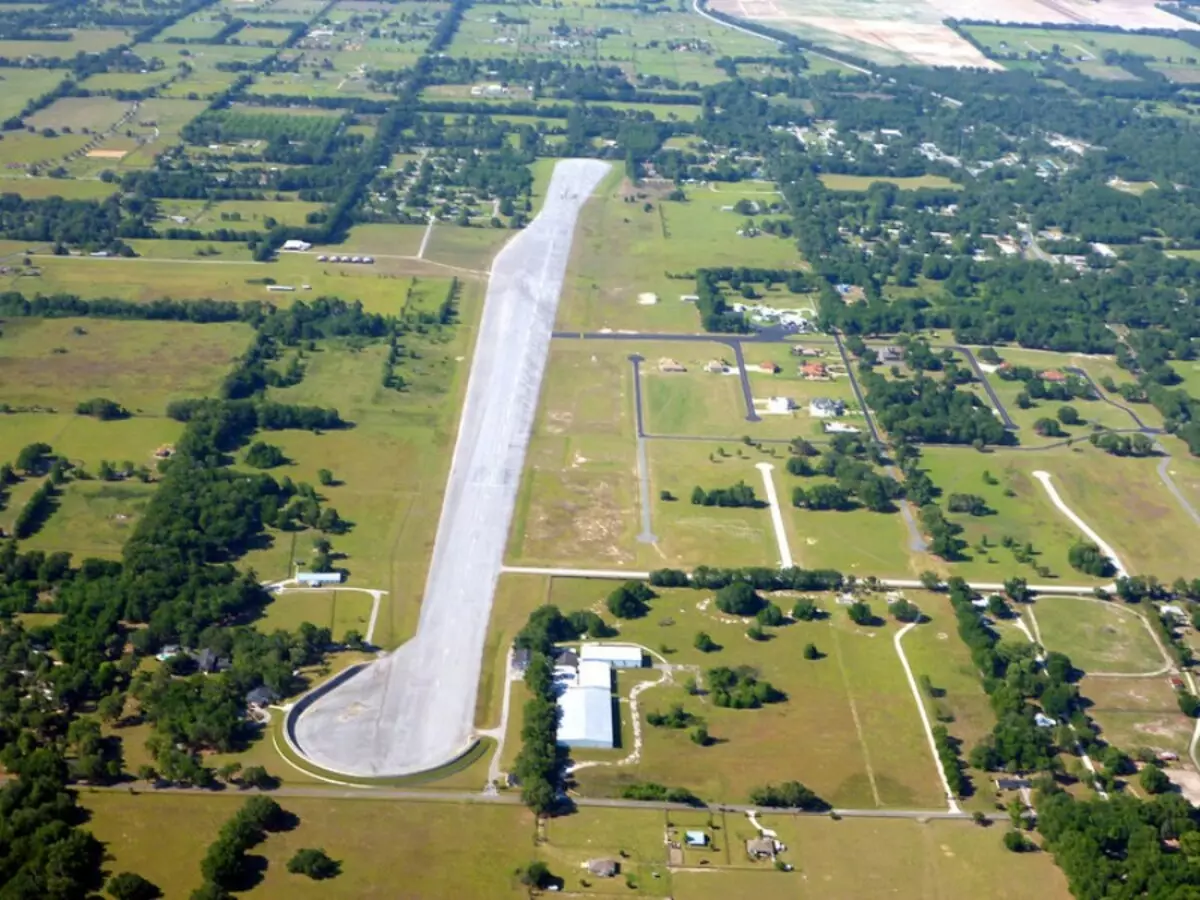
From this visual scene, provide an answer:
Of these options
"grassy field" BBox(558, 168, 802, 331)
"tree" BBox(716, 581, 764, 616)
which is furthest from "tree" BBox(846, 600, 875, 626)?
"grassy field" BBox(558, 168, 802, 331)

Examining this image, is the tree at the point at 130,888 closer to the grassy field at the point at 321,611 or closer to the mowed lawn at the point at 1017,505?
the grassy field at the point at 321,611

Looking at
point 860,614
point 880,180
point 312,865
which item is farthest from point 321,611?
point 880,180

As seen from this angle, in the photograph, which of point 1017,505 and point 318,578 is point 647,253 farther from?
point 318,578

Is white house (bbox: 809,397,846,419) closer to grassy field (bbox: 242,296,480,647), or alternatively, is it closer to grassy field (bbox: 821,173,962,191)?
grassy field (bbox: 242,296,480,647)

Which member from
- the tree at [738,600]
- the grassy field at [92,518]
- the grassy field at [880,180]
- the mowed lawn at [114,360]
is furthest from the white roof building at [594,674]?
the grassy field at [880,180]

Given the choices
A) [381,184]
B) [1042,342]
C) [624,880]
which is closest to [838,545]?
[624,880]
